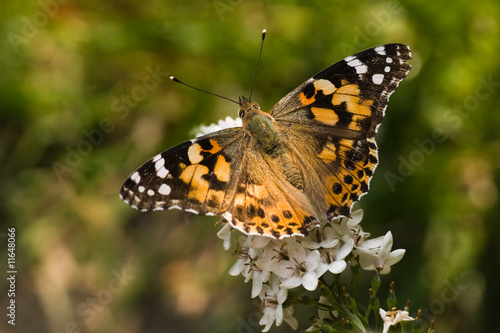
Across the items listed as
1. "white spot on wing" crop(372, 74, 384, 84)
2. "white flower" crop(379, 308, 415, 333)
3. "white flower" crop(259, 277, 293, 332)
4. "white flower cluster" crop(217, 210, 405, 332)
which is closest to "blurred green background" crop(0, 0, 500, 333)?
"white spot on wing" crop(372, 74, 384, 84)

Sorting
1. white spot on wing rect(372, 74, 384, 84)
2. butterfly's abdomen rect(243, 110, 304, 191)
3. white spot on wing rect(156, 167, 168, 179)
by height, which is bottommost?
white spot on wing rect(156, 167, 168, 179)

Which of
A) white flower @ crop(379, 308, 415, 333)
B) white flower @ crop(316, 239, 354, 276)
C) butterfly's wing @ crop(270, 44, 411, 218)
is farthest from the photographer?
butterfly's wing @ crop(270, 44, 411, 218)

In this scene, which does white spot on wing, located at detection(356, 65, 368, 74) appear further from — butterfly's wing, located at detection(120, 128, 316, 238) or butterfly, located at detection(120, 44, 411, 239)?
butterfly's wing, located at detection(120, 128, 316, 238)

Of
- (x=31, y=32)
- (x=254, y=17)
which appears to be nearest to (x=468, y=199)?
(x=254, y=17)

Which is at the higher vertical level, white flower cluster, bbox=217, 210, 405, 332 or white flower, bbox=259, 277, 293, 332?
white flower cluster, bbox=217, 210, 405, 332

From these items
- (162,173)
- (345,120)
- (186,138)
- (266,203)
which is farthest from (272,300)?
(186,138)

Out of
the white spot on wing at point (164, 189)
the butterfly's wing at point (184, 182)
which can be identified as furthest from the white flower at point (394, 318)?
the white spot on wing at point (164, 189)

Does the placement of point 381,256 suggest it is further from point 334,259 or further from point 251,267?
point 251,267

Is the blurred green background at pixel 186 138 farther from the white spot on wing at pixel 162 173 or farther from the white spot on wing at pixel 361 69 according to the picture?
the white spot on wing at pixel 162 173
